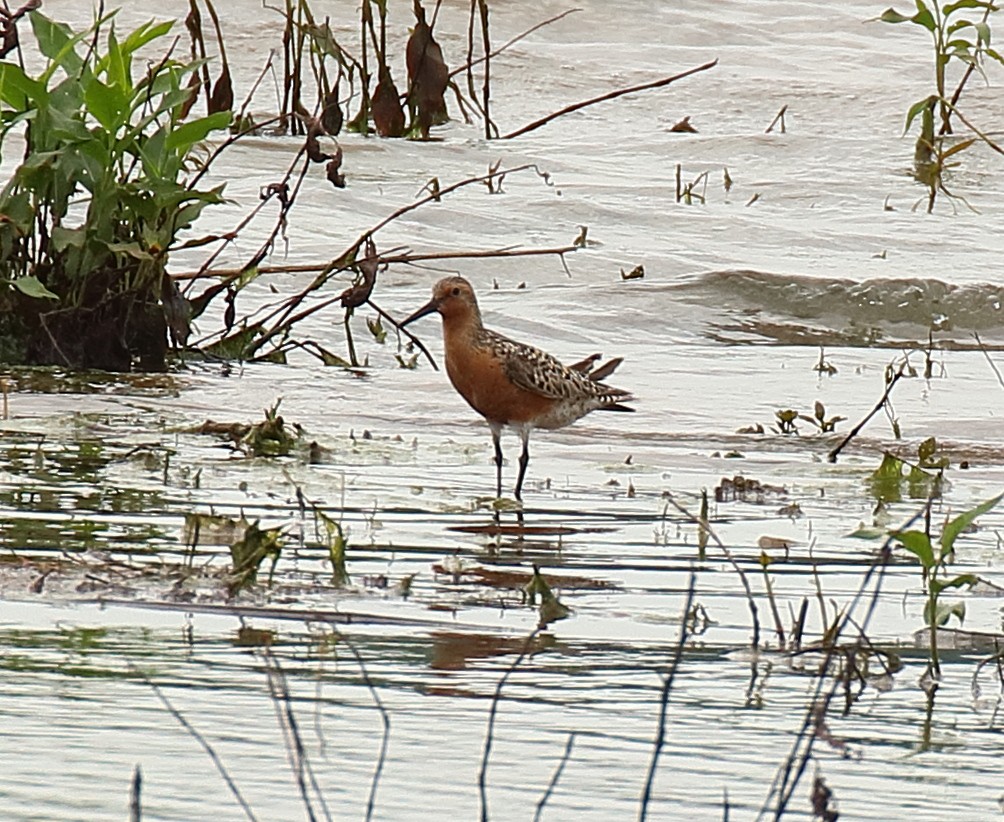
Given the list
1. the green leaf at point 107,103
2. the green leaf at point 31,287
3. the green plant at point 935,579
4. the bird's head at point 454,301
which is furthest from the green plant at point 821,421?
the green plant at point 935,579

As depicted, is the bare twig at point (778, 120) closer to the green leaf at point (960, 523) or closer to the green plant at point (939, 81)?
the green plant at point (939, 81)

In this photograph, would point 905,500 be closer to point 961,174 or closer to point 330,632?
point 330,632

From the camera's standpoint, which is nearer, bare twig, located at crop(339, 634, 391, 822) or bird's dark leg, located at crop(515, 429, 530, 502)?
bare twig, located at crop(339, 634, 391, 822)

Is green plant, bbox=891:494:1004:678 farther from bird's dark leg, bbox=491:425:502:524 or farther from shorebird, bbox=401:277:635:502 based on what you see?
shorebird, bbox=401:277:635:502

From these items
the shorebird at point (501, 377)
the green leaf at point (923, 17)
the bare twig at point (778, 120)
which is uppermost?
the green leaf at point (923, 17)

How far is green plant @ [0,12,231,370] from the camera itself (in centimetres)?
801

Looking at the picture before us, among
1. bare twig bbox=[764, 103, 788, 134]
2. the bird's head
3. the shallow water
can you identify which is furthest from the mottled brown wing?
bare twig bbox=[764, 103, 788, 134]

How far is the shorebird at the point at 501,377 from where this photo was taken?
7512mm

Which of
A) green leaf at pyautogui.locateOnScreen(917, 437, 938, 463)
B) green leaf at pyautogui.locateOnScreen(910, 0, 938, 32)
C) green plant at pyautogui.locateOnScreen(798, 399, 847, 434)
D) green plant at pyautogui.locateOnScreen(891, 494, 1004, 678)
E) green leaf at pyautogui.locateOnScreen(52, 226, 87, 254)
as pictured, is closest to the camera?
green plant at pyautogui.locateOnScreen(891, 494, 1004, 678)

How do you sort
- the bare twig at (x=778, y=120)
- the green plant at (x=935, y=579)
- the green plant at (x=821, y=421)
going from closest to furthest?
the green plant at (x=935, y=579) < the green plant at (x=821, y=421) < the bare twig at (x=778, y=120)

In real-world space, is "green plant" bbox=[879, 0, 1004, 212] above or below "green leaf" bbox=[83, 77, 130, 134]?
above

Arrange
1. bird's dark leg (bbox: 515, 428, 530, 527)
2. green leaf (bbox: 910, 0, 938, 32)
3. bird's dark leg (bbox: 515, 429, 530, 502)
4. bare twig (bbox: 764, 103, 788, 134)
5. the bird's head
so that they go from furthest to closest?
bare twig (bbox: 764, 103, 788, 134)
green leaf (bbox: 910, 0, 938, 32)
the bird's head
bird's dark leg (bbox: 515, 429, 530, 502)
bird's dark leg (bbox: 515, 428, 530, 527)

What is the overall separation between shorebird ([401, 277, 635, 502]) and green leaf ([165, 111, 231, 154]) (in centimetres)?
103

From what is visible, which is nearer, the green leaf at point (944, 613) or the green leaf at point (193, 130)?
the green leaf at point (944, 613)
